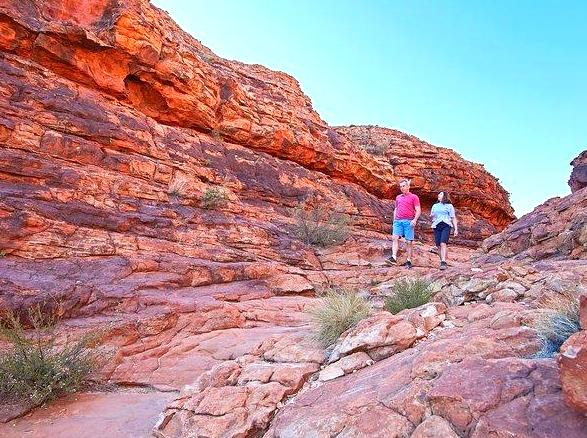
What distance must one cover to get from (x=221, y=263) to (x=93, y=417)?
231 inches

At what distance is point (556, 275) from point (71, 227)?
9678 millimetres

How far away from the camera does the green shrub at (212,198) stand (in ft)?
41.7

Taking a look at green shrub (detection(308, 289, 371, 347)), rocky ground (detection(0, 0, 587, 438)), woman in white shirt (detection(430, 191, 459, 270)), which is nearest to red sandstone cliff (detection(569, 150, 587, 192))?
rocky ground (detection(0, 0, 587, 438))

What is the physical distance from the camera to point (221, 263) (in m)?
→ 10.2

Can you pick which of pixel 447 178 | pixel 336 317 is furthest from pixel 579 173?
pixel 336 317

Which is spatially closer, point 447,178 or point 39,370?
point 39,370

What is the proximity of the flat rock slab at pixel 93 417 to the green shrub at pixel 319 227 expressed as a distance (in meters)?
9.14

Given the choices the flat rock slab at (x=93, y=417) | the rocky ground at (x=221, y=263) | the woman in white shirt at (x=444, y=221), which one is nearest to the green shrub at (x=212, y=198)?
the rocky ground at (x=221, y=263)

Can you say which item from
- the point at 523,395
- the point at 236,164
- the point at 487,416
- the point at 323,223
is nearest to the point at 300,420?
the point at 487,416

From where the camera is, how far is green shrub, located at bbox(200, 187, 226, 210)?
12711mm

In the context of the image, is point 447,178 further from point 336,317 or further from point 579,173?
point 336,317

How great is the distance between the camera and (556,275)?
5812 millimetres

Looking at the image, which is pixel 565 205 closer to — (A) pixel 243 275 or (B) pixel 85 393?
(A) pixel 243 275

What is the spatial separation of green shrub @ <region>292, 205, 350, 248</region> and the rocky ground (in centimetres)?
45
